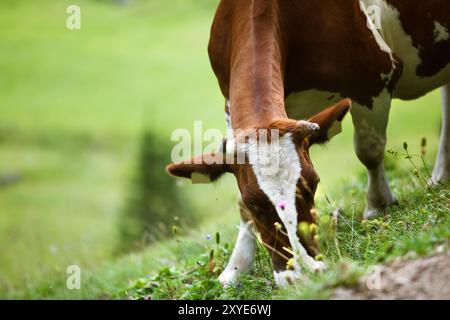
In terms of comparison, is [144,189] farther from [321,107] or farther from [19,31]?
[19,31]

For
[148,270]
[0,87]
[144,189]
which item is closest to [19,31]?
[0,87]

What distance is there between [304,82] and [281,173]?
2.07 metres

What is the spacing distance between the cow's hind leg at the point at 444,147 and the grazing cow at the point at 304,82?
10cm

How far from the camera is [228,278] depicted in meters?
7.43

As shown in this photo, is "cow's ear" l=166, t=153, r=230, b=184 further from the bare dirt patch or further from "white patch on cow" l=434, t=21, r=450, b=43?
"white patch on cow" l=434, t=21, r=450, b=43

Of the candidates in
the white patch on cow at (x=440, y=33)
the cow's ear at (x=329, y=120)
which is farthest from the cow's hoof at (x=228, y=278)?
the white patch on cow at (x=440, y=33)

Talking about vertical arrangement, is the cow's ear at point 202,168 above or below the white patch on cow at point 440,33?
below

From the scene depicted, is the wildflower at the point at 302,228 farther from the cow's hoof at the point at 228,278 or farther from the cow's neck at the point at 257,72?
the cow's hoof at the point at 228,278

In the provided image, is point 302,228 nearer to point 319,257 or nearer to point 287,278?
point 319,257

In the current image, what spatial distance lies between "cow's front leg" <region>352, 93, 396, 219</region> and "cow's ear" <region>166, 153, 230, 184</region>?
2.15 meters

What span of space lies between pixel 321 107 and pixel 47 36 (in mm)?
87655

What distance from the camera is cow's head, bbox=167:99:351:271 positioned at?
5.80m

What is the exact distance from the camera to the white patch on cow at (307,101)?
25.7ft

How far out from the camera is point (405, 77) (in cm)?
850
